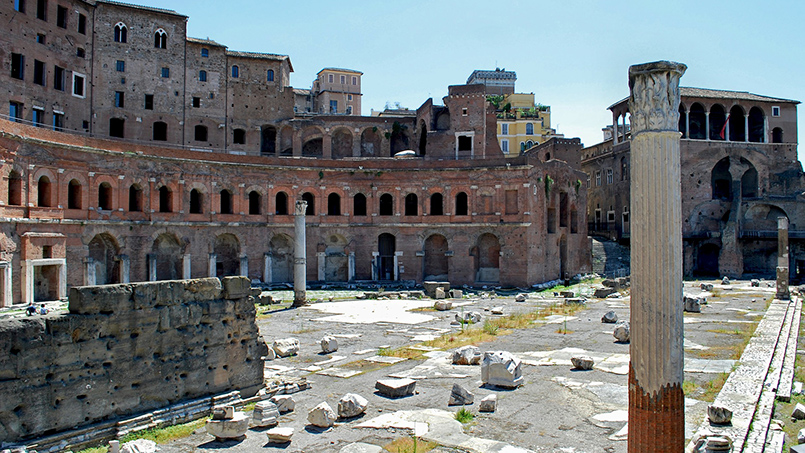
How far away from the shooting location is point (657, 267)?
20.5 ft

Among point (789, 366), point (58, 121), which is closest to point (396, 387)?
point (789, 366)

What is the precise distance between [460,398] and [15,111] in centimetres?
3285

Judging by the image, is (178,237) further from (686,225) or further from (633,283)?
(686,225)

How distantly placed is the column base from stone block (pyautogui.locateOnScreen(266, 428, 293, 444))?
4.95 meters

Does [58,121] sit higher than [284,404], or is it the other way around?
[58,121]

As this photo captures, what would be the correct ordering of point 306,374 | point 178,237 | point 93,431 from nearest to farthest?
point 93,431 < point 306,374 < point 178,237

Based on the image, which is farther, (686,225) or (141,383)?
(686,225)

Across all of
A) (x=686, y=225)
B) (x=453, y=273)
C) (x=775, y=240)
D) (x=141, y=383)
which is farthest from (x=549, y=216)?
(x=141, y=383)

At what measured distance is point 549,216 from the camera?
129 feet

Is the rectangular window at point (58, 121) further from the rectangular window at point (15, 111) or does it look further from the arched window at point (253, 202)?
the arched window at point (253, 202)

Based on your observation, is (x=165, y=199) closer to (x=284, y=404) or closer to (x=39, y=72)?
(x=39, y=72)

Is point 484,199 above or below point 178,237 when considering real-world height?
above

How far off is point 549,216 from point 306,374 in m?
28.7

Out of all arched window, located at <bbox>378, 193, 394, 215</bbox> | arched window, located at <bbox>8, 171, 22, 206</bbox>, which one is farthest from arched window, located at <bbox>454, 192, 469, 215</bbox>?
arched window, located at <bbox>8, 171, 22, 206</bbox>
